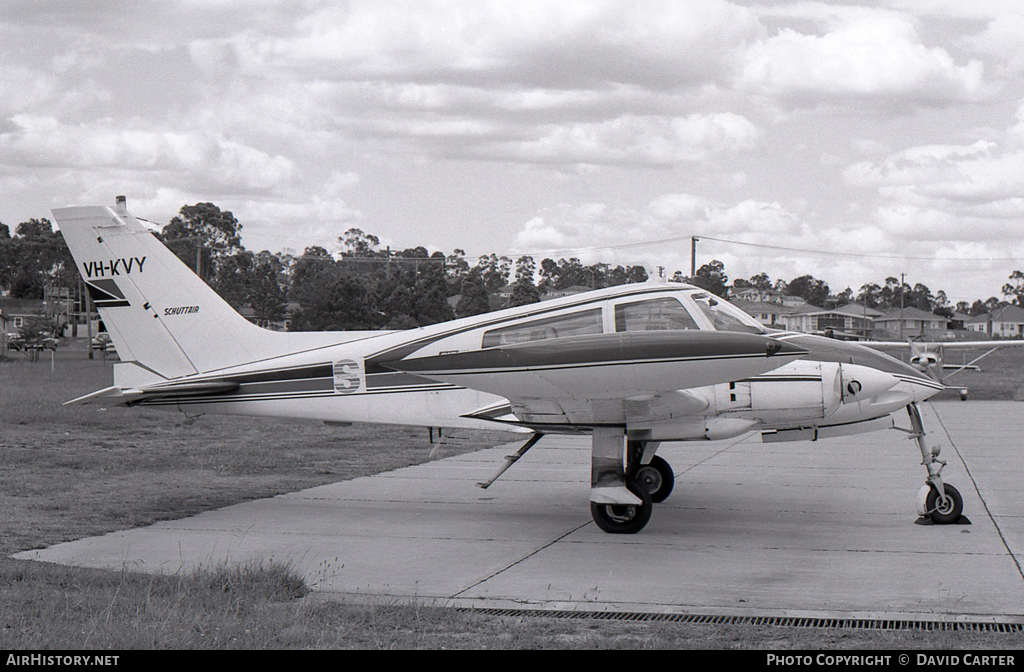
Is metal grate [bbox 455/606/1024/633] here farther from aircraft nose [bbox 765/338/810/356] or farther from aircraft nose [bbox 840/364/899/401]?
aircraft nose [bbox 840/364/899/401]

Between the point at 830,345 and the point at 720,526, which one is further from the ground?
the point at 830,345

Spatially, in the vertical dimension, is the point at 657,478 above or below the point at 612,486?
below

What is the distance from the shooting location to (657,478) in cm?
1088

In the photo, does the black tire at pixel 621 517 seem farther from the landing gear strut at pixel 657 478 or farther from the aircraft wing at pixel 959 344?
the aircraft wing at pixel 959 344

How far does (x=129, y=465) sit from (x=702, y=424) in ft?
26.9

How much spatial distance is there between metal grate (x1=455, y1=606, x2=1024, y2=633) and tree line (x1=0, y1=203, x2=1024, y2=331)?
964 inches

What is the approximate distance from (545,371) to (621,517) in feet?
6.08

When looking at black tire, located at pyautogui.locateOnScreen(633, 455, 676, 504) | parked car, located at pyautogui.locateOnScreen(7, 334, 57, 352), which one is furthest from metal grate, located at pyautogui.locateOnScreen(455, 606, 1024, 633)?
parked car, located at pyautogui.locateOnScreen(7, 334, 57, 352)

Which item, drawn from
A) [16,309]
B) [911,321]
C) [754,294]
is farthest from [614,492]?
[16,309]

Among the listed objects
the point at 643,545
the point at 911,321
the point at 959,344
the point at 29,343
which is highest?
the point at 911,321

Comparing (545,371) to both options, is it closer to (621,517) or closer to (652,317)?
(652,317)

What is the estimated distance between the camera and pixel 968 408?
26828 mm

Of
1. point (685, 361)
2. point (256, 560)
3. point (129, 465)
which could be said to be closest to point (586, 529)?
point (685, 361)
